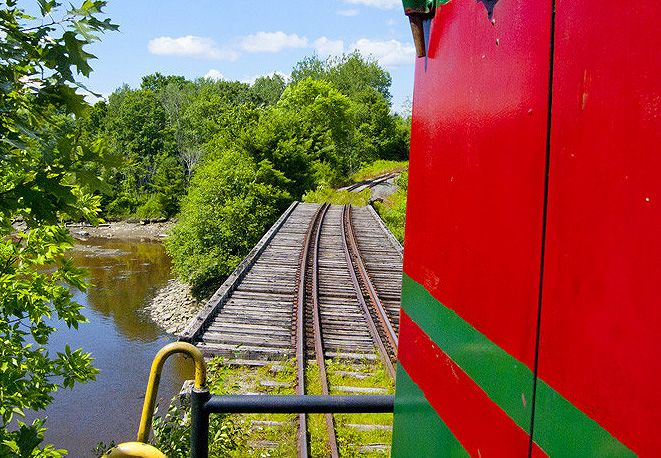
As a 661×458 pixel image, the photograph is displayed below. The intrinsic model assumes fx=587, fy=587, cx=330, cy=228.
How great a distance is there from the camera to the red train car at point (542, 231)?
2.12 ft

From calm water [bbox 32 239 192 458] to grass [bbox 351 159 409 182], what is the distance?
1808 centimetres

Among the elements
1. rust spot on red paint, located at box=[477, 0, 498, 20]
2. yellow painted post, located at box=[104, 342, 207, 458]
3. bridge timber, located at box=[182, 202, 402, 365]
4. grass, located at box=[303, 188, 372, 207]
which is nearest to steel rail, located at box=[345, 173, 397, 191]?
grass, located at box=[303, 188, 372, 207]

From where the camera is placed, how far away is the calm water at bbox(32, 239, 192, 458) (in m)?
13.2

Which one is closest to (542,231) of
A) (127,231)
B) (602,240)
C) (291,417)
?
(602,240)

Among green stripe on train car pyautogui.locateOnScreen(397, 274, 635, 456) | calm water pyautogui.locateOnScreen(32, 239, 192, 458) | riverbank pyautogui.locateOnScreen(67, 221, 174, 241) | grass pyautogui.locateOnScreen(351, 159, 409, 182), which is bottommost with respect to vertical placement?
calm water pyautogui.locateOnScreen(32, 239, 192, 458)

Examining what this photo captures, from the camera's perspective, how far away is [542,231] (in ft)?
2.82

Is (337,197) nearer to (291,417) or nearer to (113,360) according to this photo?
(113,360)

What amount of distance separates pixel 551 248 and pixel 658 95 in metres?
0.27

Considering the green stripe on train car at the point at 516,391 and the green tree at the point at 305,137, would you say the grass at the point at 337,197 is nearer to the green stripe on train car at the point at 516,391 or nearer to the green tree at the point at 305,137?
the green tree at the point at 305,137

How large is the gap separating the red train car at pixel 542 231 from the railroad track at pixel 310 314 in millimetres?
4471

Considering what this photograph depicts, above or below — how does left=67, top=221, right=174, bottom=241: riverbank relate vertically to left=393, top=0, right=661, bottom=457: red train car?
below

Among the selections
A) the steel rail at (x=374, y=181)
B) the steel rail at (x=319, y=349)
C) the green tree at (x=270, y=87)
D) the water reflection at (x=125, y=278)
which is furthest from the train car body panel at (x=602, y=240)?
the green tree at (x=270, y=87)

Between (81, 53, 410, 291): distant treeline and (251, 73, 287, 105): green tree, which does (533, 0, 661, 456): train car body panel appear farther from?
(251, 73, 287, 105): green tree

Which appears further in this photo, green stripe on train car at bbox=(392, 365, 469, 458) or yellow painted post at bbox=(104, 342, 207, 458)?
yellow painted post at bbox=(104, 342, 207, 458)
